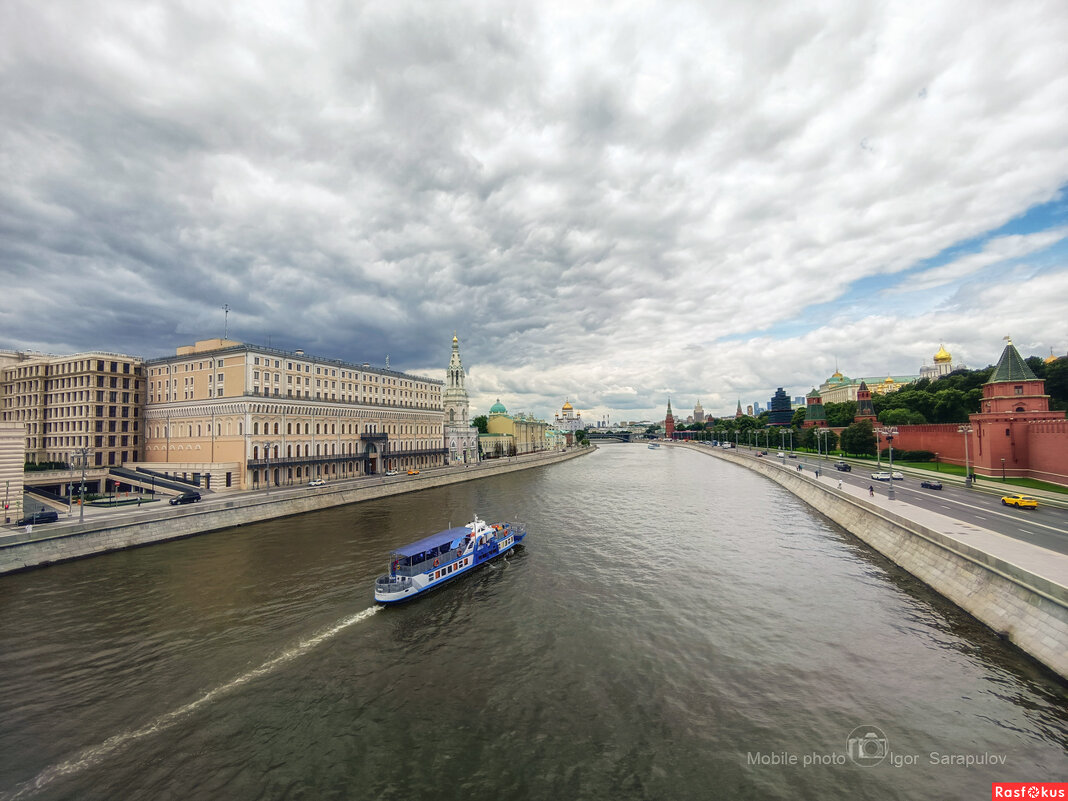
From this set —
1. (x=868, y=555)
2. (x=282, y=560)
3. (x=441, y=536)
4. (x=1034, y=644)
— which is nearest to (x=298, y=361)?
(x=282, y=560)

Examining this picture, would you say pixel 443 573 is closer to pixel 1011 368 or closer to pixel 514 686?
pixel 514 686

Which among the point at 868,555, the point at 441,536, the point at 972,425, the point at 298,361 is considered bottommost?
the point at 868,555

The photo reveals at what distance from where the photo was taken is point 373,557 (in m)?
39.7

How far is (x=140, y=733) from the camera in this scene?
17125mm

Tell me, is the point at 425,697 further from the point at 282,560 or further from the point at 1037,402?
the point at 1037,402

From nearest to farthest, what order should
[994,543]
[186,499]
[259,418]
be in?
[994,543] → [186,499] → [259,418]

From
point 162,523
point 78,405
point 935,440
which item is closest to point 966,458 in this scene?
point 935,440

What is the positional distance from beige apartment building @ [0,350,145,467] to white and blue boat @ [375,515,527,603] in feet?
241

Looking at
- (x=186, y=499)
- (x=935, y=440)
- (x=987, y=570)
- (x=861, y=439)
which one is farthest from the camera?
(x=861, y=439)

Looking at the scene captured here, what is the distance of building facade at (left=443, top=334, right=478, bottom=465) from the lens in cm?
13675

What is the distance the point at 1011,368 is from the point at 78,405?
14097 cm

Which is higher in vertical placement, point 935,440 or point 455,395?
point 455,395

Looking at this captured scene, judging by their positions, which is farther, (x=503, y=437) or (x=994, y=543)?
(x=503, y=437)

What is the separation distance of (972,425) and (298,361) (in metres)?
109
